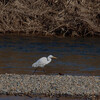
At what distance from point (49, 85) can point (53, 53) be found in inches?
318

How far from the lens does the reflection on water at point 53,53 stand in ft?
47.0

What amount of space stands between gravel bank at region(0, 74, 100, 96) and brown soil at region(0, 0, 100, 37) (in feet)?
36.4

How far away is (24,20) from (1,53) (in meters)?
5.85

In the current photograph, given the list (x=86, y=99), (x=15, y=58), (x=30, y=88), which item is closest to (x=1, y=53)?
(x=15, y=58)

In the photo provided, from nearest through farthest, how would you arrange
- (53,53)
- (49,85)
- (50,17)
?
(49,85) < (53,53) < (50,17)

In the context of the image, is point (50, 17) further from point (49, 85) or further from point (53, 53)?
point (49, 85)

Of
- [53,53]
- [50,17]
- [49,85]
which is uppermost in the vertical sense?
[50,17]

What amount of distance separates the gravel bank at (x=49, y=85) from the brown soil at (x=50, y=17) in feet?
36.4

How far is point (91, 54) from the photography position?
59.0 ft

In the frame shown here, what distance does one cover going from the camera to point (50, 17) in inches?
880

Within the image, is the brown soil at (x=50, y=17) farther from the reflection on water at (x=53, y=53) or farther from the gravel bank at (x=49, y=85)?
the gravel bank at (x=49, y=85)

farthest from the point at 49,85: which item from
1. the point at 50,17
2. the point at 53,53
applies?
the point at 50,17

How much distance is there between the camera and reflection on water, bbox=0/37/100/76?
1433 cm

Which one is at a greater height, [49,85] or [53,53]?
[49,85]
